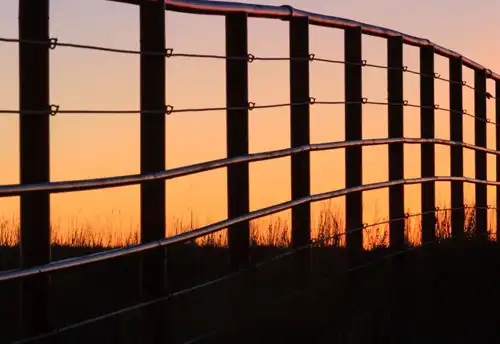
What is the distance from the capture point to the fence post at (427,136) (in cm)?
985

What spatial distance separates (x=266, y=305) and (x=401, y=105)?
3436mm

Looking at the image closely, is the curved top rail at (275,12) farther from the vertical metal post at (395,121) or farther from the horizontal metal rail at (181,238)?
the horizontal metal rail at (181,238)

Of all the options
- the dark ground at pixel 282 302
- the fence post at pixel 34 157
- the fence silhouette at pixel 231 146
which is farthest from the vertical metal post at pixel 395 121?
the fence post at pixel 34 157

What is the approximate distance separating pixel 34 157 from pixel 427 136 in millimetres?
5344

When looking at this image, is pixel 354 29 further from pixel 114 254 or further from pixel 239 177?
pixel 114 254

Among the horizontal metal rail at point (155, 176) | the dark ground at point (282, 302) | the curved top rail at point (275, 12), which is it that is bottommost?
the dark ground at point (282, 302)

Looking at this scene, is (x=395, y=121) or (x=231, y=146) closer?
(x=231, y=146)

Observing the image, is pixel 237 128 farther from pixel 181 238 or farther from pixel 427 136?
pixel 427 136

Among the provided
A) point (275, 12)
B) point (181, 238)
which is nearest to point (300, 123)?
point (275, 12)

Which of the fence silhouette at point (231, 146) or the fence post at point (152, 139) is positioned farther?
the fence post at point (152, 139)

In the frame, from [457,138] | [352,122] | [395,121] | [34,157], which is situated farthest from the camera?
[457,138]

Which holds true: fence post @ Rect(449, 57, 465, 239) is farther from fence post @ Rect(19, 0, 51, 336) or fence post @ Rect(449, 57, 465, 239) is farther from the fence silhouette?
fence post @ Rect(19, 0, 51, 336)

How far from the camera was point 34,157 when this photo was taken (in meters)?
5.02

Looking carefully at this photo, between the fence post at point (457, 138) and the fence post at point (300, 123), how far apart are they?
3.95 m
